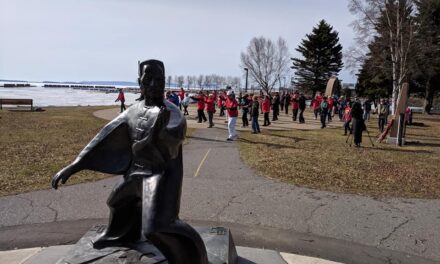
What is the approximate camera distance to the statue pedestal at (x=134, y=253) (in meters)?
4.18

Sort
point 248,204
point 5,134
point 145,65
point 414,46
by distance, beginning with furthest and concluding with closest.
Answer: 1. point 414,46
2. point 5,134
3. point 248,204
4. point 145,65

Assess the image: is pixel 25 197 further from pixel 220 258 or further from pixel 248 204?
pixel 220 258

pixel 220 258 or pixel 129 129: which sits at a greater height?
pixel 129 129

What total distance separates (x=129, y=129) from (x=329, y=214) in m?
4.26

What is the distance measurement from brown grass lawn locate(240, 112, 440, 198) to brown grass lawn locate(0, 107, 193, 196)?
4372 mm

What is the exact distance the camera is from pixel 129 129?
4.30m

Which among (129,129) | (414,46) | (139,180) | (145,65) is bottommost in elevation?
(139,180)

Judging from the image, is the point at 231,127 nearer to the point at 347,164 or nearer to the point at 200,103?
the point at 347,164

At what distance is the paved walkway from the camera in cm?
587

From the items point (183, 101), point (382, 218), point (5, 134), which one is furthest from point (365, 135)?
point (5, 134)

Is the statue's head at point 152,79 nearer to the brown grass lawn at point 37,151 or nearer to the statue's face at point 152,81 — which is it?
the statue's face at point 152,81

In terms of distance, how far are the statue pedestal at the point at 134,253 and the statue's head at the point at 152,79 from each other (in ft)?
5.00

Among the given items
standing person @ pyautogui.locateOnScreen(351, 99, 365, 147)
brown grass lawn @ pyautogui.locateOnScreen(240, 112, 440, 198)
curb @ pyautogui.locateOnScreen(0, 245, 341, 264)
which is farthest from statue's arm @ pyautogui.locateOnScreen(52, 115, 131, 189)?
standing person @ pyautogui.locateOnScreen(351, 99, 365, 147)

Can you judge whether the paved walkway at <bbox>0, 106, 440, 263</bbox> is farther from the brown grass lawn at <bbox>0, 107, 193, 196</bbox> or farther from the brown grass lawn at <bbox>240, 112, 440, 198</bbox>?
the brown grass lawn at <bbox>0, 107, 193, 196</bbox>
